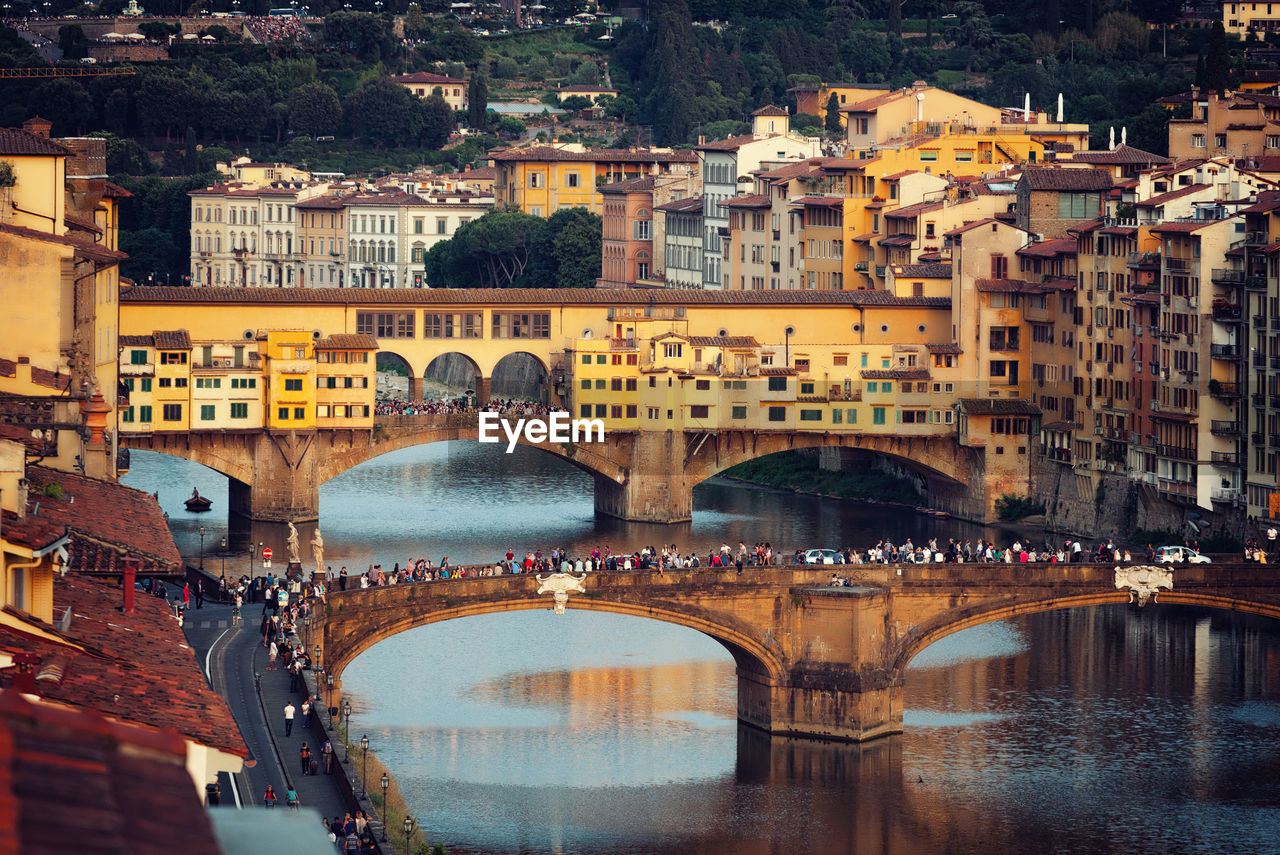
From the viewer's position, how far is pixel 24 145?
44812 mm

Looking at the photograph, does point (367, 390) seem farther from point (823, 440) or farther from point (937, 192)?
point (937, 192)

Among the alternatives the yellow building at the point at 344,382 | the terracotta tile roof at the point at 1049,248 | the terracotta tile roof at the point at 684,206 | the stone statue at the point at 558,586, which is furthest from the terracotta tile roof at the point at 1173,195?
the terracotta tile roof at the point at 684,206

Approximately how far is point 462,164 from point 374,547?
101 metres

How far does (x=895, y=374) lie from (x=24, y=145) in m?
46.3

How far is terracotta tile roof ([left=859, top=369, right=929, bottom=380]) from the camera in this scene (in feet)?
283

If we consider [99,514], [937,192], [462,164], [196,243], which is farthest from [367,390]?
[462,164]

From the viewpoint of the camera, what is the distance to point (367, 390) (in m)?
84.0

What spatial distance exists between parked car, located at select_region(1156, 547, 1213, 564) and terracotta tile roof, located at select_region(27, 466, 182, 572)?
28573 mm

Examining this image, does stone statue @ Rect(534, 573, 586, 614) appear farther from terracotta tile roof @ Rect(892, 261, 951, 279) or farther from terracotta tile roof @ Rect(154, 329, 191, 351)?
terracotta tile roof @ Rect(892, 261, 951, 279)

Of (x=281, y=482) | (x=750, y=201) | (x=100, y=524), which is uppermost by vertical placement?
(x=750, y=201)

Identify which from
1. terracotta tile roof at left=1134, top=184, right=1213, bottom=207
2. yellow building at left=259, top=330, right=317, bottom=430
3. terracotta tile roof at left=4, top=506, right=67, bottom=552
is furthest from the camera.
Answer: yellow building at left=259, top=330, right=317, bottom=430

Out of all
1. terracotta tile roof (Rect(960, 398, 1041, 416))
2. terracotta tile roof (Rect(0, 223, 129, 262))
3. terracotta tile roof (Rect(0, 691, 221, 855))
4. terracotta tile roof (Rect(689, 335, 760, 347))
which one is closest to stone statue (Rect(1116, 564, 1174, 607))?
terracotta tile roof (Rect(0, 223, 129, 262))

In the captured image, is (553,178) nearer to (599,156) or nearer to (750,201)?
(599,156)

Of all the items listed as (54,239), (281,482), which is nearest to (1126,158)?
(281,482)
